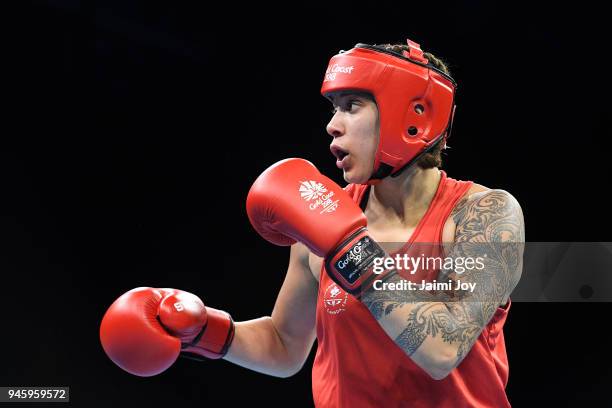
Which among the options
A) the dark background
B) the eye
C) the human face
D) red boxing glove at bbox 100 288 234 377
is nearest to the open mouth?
the human face

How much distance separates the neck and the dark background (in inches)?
57.6

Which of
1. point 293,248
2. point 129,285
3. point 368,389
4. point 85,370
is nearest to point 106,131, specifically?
point 129,285

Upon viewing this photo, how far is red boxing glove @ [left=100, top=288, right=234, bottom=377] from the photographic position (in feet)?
6.81

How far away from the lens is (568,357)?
333cm

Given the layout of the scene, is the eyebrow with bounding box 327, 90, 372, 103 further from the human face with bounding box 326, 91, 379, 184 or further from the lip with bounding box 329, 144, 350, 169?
the lip with bounding box 329, 144, 350, 169

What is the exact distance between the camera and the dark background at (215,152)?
11.2ft

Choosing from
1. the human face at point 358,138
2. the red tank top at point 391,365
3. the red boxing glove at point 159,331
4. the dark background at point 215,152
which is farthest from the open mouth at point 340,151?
the dark background at point 215,152

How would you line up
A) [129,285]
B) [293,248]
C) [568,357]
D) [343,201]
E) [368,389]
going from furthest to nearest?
[129,285], [568,357], [293,248], [368,389], [343,201]

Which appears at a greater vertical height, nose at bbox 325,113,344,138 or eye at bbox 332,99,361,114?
eye at bbox 332,99,361,114

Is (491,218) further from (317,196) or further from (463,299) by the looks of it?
(317,196)

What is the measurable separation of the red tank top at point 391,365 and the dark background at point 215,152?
152cm

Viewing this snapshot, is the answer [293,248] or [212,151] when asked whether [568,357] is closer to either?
[293,248]

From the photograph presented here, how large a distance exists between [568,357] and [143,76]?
2.44 metres

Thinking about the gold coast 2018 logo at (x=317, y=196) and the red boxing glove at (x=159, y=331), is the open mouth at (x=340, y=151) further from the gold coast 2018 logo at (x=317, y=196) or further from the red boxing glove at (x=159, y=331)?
the red boxing glove at (x=159, y=331)
